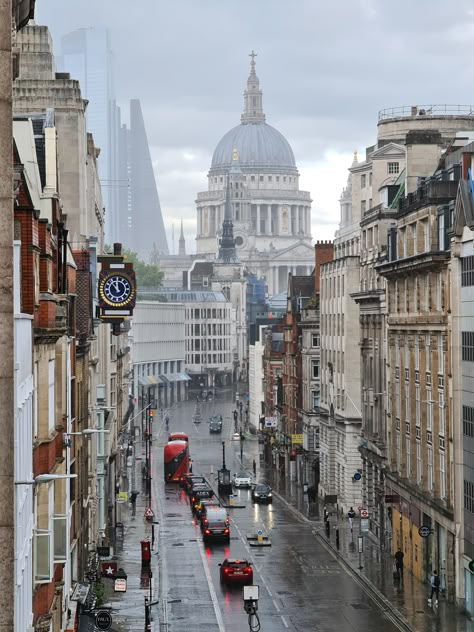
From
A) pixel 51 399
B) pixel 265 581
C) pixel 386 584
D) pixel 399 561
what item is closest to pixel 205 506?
pixel 265 581

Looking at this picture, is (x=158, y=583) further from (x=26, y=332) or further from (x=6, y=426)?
(x=6, y=426)

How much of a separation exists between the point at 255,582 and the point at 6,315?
54.2 metres

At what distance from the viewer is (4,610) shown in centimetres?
1820

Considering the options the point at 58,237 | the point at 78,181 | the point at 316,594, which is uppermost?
the point at 78,181

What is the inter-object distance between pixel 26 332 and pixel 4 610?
12.0 metres

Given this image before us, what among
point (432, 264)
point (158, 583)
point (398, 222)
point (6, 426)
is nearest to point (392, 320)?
point (398, 222)

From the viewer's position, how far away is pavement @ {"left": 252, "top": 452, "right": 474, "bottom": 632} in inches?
2292

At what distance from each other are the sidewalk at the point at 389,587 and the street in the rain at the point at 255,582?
1.93 ft

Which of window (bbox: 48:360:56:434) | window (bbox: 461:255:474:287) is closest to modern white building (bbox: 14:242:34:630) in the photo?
window (bbox: 48:360:56:434)

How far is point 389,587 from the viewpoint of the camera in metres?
67.6

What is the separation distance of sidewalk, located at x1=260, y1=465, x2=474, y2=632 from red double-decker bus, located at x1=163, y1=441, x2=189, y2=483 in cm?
2355

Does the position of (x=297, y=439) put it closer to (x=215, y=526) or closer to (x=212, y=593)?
(x=215, y=526)

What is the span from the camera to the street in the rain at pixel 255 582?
59.9 meters

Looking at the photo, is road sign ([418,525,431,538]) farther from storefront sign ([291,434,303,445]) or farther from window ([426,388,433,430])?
storefront sign ([291,434,303,445])
